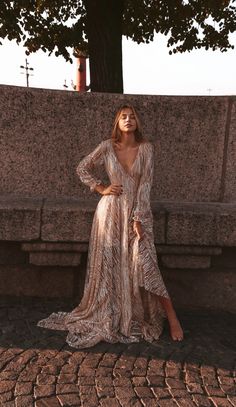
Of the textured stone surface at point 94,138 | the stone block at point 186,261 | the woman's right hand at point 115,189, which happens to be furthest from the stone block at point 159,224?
the woman's right hand at point 115,189

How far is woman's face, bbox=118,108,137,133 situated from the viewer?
3.43 metres

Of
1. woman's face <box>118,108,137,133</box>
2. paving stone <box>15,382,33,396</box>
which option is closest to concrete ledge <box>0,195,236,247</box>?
woman's face <box>118,108,137,133</box>

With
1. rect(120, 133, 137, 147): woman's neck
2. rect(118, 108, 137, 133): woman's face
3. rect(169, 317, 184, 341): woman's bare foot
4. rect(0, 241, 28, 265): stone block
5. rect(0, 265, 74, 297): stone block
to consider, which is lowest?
rect(169, 317, 184, 341): woman's bare foot

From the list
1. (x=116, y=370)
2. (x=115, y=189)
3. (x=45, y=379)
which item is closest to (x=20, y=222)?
(x=115, y=189)

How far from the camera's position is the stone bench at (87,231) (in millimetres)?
3902

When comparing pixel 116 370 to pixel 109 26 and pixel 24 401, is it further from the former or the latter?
pixel 109 26

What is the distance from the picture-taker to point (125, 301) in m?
3.51

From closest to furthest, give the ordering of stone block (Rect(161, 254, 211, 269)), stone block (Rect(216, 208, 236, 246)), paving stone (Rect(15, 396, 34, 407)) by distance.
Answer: paving stone (Rect(15, 396, 34, 407)) < stone block (Rect(216, 208, 236, 246)) < stone block (Rect(161, 254, 211, 269))

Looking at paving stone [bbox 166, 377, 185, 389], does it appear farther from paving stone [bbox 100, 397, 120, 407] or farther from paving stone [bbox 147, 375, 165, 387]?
paving stone [bbox 100, 397, 120, 407]

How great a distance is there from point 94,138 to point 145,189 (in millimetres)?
1021

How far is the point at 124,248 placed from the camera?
3484 millimetres

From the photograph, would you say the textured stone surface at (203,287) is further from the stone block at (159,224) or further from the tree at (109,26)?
the tree at (109,26)

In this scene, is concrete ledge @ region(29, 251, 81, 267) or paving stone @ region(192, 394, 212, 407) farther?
concrete ledge @ region(29, 251, 81, 267)

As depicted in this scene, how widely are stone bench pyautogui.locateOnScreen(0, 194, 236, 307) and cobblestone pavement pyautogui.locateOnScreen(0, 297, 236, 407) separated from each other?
62 centimetres
